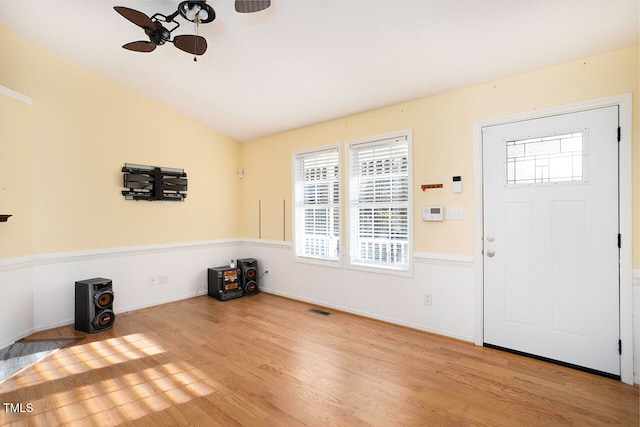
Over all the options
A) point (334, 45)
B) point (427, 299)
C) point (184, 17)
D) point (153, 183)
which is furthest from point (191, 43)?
point (427, 299)

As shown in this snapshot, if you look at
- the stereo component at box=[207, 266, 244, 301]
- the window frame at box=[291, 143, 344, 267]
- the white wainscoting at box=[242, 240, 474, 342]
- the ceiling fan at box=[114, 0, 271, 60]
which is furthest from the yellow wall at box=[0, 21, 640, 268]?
the ceiling fan at box=[114, 0, 271, 60]

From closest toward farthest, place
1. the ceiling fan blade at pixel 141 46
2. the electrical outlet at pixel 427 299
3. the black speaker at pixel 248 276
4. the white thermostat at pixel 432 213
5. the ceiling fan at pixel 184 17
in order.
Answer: the ceiling fan at pixel 184 17, the ceiling fan blade at pixel 141 46, the white thermostat at pixel 432 213, the electrical outlet at pixel 427 299, the black speaker at pixel 248 276

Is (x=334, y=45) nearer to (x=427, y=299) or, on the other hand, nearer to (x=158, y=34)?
(x=158, y=34)

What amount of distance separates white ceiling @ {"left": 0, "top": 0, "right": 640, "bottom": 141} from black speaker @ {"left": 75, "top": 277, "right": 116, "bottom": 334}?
2.63m

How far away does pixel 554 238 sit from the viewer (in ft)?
8.95

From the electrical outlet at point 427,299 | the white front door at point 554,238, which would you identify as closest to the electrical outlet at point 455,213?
the white front door at point 554,238

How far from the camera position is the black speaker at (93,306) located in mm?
3461

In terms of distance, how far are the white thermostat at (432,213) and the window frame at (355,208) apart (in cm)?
17

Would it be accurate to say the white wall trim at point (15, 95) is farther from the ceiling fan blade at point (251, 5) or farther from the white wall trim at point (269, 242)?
the white wall trim at point (269, 242)

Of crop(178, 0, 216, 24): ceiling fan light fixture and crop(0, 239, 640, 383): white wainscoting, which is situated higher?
crop(178, 0, 216, 24): ceiling fan light fixture

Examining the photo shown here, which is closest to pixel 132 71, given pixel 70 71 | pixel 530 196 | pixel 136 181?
pixel 70 71

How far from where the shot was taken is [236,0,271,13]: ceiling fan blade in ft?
6.56

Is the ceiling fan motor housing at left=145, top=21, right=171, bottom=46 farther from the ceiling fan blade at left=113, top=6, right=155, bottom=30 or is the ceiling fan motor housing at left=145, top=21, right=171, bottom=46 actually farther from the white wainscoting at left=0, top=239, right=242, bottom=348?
the white wainscoting at left=0, top=239, right=242, bottom=348

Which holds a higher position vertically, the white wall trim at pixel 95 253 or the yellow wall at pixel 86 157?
the yellow wall at pixel 86 157
